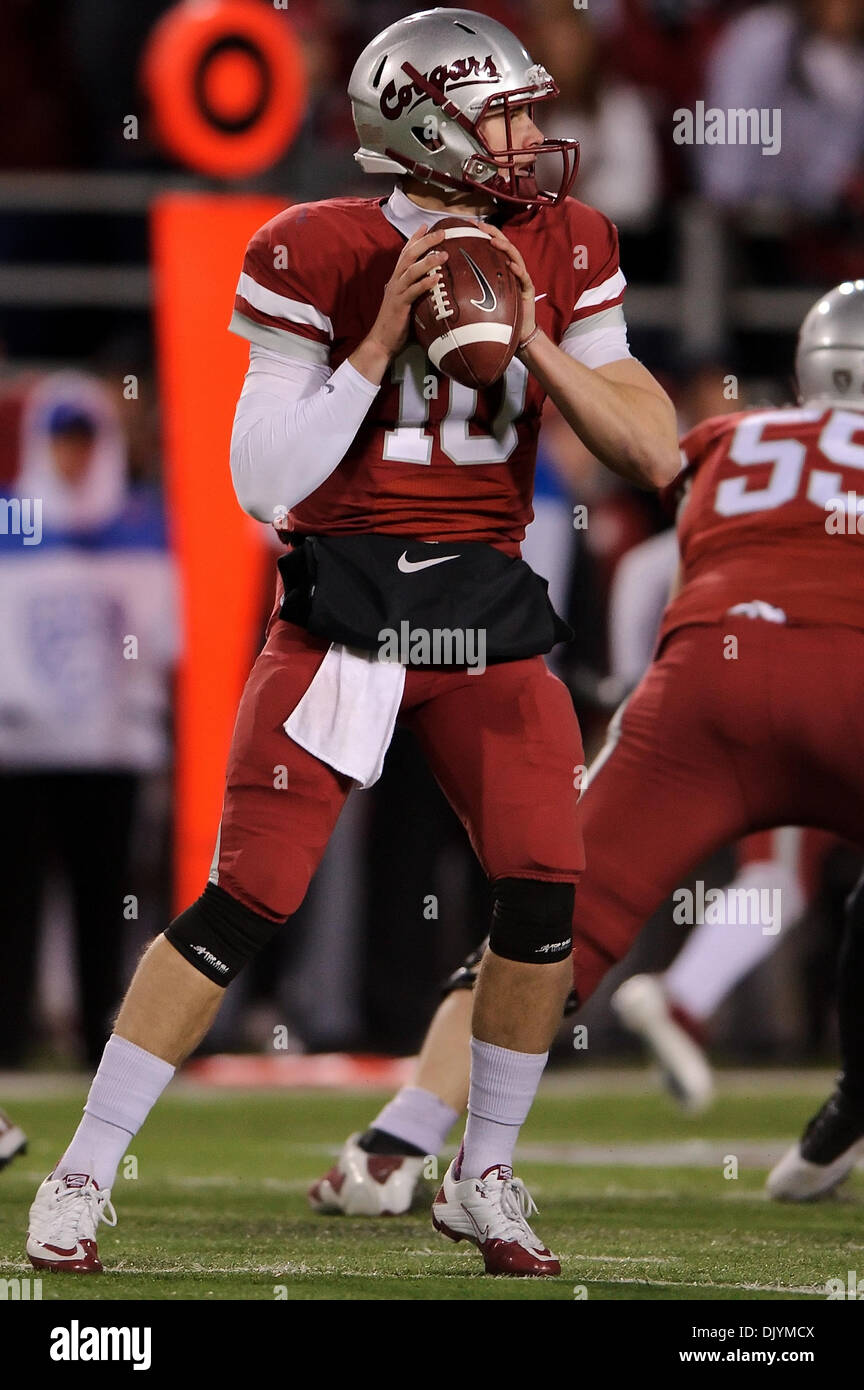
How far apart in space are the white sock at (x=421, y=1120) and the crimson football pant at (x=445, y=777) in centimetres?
83

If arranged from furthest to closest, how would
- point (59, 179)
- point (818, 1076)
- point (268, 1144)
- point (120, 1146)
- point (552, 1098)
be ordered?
1. point (59, 179)
2. point (818, 1076)
3. point (552, 1098)
4. point (268, 1144)
5. point (120, 1146)

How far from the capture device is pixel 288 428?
3236 mm

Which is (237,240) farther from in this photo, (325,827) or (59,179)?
(325,827)

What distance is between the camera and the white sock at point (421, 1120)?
4.06 m

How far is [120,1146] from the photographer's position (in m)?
3.27

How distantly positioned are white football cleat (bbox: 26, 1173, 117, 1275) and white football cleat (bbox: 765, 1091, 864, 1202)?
150 centimetres

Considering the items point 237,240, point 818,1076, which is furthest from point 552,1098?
point 237,240

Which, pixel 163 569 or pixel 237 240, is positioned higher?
pixel 237 240

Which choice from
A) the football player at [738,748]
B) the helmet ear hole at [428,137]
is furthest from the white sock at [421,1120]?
the helmet ear hole at [428,137]

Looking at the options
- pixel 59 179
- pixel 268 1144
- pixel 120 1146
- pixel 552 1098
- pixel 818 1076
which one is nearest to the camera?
pixel 120 1146

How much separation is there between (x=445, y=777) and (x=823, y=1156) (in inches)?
49.6

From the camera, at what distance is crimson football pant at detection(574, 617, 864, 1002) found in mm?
3936

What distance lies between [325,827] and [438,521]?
0.49m

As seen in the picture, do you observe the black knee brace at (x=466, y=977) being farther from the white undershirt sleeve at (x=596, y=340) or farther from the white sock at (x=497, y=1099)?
the white undershirt sleeve at (x=596, y=340)
